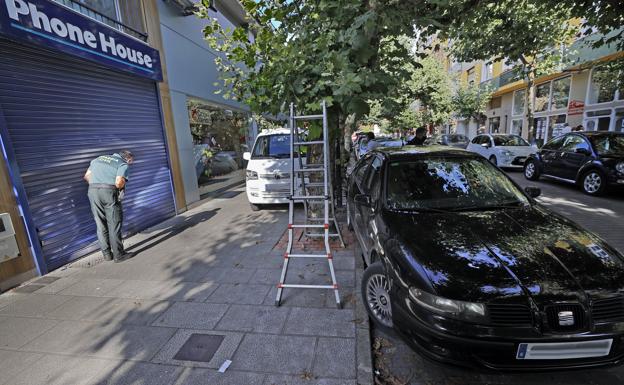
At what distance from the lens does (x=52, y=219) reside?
4465 millimetres

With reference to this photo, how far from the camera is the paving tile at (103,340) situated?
272cm

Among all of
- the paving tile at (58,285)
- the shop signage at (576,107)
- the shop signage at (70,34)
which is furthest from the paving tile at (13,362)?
the shop signage at (576,107)

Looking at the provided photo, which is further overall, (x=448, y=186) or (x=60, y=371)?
(x=448, y=186)

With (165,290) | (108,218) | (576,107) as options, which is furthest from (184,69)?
(576,107)

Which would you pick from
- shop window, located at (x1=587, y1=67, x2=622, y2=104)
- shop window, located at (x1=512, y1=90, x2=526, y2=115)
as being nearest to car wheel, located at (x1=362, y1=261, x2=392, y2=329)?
shop window, located at (x1=587, y1=67, x2=622, y2=104)

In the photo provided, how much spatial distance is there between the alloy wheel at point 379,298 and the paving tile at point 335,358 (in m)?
0.34

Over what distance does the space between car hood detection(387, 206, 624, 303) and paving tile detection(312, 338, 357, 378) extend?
1003 millimetres

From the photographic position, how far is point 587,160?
7.48 metres

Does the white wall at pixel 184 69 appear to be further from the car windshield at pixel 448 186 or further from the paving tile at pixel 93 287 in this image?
the car windshield at pixel 448 186

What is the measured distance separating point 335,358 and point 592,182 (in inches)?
329

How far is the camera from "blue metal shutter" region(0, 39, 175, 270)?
412cm

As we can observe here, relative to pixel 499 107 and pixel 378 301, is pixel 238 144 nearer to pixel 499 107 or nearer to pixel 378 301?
pixel 378 301

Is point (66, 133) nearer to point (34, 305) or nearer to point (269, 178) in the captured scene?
point (34, 305)

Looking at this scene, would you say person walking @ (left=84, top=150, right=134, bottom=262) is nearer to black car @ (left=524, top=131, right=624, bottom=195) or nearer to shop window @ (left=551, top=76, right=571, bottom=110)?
black car @ (left=524, top=131, right=624, bottom=195)
